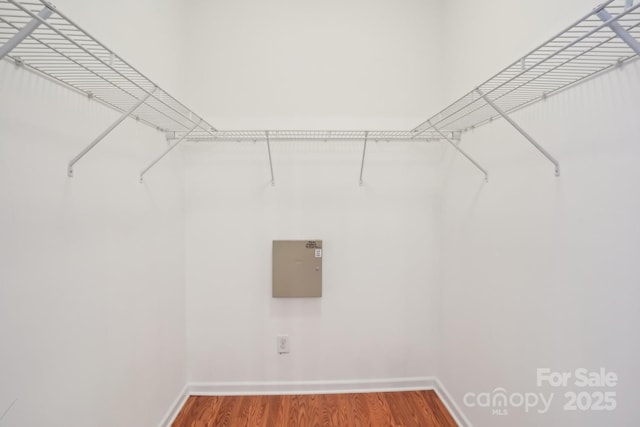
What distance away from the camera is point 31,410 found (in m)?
0.85

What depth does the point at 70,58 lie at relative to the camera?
2.52 ft

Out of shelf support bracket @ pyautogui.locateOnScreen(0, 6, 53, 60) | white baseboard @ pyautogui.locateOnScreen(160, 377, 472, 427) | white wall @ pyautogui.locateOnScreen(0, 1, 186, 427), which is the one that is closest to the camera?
shelf support bracket @ pyautogui.locateOnScreen(0, 6, 53, 60)

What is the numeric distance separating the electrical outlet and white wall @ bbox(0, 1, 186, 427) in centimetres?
74

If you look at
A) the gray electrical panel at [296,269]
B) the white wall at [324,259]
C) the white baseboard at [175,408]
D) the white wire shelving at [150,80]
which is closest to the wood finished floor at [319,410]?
the white baseboard at [175,408]

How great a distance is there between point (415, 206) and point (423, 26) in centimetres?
131

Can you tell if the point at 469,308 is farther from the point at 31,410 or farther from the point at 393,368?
the point at 31,410

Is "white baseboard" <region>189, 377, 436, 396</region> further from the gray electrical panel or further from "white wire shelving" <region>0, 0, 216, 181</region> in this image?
"white wire shelving" <region>0, 0, 216, 181</region>

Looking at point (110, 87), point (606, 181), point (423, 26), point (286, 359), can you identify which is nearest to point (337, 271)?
point (286, 359)

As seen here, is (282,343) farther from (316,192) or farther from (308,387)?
(316,192)

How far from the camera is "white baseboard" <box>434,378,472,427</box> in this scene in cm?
165

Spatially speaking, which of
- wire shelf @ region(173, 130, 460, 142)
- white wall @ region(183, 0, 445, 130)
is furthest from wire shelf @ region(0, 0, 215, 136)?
white wall @ region(183, 0, 445, 130)

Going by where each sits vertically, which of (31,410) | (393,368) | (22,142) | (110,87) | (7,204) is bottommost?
(393,368)

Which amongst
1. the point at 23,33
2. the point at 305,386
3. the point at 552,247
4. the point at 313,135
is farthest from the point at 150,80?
the point at 305,386

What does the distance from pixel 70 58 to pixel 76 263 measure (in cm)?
73
